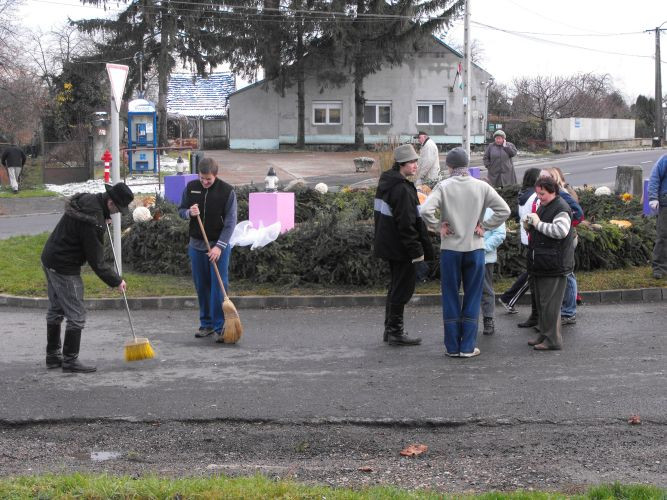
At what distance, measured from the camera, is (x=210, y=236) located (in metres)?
8.95

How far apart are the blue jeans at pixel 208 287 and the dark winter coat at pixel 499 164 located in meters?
8.95

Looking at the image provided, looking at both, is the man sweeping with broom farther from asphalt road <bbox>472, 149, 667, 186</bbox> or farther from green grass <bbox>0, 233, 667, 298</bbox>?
asphalt road <bbox>472, 149, 667, 186</bbox>

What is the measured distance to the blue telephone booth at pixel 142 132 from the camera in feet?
104

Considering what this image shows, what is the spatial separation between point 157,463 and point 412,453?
5.46 feet

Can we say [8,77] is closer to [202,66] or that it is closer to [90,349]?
[202,66]

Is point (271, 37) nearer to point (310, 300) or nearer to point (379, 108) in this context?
point (379, 108)

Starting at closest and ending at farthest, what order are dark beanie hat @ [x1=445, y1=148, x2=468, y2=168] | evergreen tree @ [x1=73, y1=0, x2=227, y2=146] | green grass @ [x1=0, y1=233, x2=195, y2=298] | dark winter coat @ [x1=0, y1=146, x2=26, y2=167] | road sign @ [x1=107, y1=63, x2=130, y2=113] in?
dark beanie hat @ [x1=445, y1=148, x2=468, y2=168] → road sign @ [x1=107, y1=63, x2=130, y2=113] → green grass @ [x1=0, y1=233, x2=195, y2=298] → dark winter coat @ [x1=0, y1=146, x2=26, y2=167] → evergreen tree @ [x1=73, y1=0, x2=227, y2=146]

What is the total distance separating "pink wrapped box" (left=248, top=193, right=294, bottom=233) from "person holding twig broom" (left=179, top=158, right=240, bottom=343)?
3.28 m

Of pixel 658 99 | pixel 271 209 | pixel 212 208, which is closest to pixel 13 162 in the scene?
pixel 271 209

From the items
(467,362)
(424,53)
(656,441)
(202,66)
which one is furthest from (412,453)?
(424,53)

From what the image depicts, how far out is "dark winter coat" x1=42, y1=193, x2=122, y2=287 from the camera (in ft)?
24.8

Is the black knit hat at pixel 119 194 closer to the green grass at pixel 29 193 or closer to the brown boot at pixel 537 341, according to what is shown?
the brown boot at pixel 537 341

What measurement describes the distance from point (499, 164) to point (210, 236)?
9.13 meters

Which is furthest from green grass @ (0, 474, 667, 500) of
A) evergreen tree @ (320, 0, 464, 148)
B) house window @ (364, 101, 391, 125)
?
house window @ (364, 101, 391, 125)
